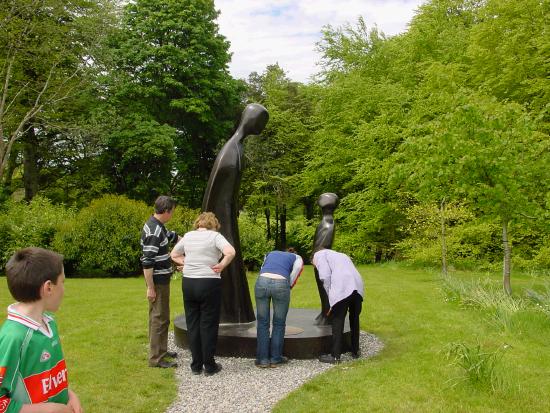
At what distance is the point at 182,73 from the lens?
2545 centimetres

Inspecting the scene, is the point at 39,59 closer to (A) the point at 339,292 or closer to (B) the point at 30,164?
(B) the point at 30,164

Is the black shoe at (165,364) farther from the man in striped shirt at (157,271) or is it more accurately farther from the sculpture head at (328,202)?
the sculpture head at (328,202)

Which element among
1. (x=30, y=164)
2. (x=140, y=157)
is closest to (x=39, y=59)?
(x=30, y=164)

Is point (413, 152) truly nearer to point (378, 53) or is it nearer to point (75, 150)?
point (378, 53)

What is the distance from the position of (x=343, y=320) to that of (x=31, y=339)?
500cm

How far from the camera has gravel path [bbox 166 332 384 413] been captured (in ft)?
17.7

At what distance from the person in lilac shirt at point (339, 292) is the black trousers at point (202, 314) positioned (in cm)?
153

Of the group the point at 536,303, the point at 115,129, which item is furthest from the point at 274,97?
the point at 536,303

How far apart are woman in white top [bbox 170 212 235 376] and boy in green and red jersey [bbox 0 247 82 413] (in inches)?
139

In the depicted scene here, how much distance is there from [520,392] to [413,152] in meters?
7.10

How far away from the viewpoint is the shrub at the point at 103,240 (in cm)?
1856

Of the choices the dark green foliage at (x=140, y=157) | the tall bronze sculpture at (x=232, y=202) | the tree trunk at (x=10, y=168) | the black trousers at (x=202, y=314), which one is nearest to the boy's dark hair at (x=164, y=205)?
the black trousers at (x=202, y=314)

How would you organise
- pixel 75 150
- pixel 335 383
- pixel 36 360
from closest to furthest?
pixel 36 360, pixel 335 383, pixel 75 150

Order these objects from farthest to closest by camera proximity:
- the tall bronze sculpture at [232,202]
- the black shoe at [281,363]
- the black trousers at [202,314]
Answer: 1. the tall bronze sculpture at [232,202]
2. the black shoe at [281,363]
3. the black trousers at [202,314]
